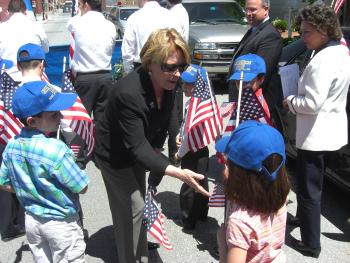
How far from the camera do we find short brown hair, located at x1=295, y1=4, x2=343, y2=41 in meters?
3.31

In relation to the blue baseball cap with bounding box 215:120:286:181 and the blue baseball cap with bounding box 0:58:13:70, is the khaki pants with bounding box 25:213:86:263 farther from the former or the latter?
the blue baseball cap with bounding box 0:58:13:70

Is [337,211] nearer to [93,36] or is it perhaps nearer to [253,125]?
[253,125]

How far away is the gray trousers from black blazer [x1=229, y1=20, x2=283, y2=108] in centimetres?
155

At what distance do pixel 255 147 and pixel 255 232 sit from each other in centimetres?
39

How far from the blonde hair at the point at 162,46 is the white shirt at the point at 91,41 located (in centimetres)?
299

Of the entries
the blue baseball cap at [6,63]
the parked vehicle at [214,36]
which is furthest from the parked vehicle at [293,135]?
the parked vehicle at [214,36]

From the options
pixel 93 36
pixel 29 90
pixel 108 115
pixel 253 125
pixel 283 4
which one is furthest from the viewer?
pixel 283 4

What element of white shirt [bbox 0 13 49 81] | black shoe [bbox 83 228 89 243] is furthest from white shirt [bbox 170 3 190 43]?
black shoe [bbox 83 228 89 243]

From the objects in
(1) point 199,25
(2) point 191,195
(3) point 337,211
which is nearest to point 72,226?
(2) point 191,195

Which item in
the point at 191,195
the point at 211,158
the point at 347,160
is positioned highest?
the point at 347,160

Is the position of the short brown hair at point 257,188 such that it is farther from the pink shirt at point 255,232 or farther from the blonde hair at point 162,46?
the blonde hair at point 162,46

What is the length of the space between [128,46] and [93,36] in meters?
0.62

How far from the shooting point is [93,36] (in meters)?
5.48

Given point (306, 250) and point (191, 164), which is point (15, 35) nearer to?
point (191, 164)
